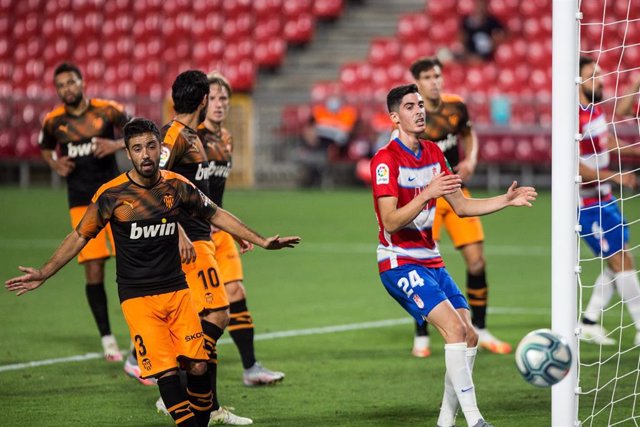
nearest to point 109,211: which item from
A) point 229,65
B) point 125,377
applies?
point 125,377

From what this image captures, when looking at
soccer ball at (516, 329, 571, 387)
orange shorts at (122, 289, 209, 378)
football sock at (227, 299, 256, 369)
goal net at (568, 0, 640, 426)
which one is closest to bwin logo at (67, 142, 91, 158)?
football sock at (227, 299, 256, 369)

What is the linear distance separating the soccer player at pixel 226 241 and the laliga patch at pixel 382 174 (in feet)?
5.47

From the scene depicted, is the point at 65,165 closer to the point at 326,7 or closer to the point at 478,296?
the point at 478,296

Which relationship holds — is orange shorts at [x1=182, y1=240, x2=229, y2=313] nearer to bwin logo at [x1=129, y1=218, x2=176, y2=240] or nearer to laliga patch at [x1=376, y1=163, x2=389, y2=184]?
bwin logo at [x1=129, y1=218, x2=176, y2=240]

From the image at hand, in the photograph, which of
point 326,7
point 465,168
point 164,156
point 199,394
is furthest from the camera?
point 326,7

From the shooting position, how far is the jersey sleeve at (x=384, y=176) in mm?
6348

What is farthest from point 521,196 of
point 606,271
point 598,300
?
point 606,271

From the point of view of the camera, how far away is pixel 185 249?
6.64 metres

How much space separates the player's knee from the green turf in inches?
29.8

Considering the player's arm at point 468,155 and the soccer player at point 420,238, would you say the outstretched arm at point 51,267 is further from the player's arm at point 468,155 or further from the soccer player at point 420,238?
the player's arm at point 468,155

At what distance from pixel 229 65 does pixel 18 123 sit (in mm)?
5072

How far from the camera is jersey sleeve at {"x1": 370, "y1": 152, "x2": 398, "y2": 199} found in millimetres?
6348

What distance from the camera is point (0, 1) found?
96.8 feet

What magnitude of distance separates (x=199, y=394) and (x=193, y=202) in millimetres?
1109
